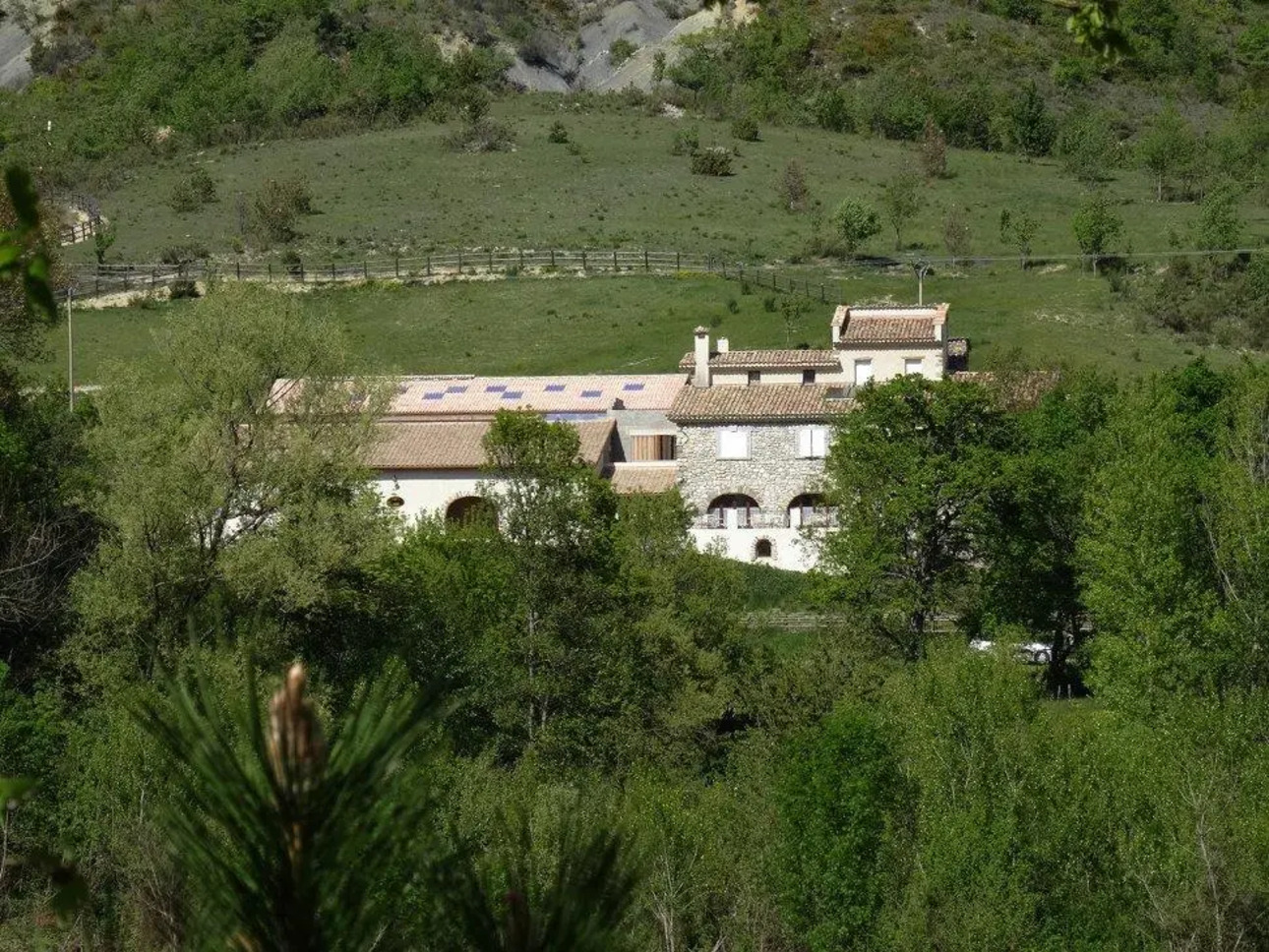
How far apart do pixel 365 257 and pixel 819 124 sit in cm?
3331

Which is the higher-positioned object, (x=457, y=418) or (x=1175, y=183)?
(x=1175, y=183)

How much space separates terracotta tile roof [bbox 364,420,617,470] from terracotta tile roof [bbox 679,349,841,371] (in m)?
3.43

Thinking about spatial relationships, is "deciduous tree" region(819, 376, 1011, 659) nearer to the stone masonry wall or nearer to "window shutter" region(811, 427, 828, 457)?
"window shutter" region(811, 427, 828, 457)

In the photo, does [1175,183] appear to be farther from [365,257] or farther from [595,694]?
[595,694]

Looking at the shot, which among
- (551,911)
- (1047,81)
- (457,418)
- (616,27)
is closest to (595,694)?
(457,418)

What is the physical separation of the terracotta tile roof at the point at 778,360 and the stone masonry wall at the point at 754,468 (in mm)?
3413

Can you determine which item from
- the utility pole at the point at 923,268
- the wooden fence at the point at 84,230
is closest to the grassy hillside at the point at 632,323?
the utility pole at the point at 923,268

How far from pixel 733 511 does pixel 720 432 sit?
1916 mm

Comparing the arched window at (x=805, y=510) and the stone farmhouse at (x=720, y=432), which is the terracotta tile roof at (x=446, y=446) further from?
the arched window at (x=805, y=510)

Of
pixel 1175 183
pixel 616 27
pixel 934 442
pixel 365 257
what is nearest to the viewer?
pixel 934 442

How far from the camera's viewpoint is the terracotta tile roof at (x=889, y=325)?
55.0m

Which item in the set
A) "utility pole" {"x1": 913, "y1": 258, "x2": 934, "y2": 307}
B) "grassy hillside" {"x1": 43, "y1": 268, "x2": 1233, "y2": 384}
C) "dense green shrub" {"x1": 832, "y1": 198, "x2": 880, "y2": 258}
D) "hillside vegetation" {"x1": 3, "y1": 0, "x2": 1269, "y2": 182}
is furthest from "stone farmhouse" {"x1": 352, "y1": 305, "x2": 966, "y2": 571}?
"hillside vegetation" {"x1": 3, "y1": 0, "x2": 1269, "y2": 182}

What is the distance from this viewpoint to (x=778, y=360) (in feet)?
181

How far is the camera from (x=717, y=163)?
9062 cm
